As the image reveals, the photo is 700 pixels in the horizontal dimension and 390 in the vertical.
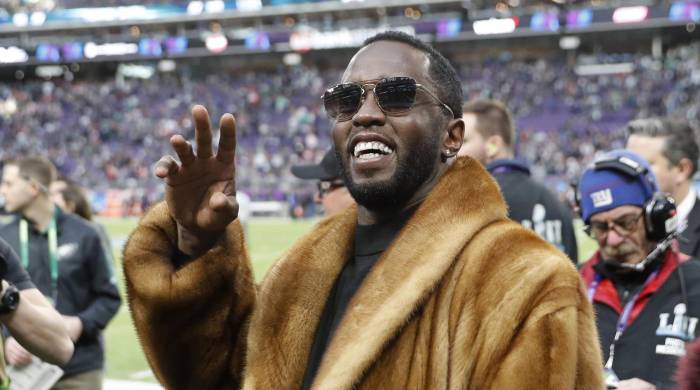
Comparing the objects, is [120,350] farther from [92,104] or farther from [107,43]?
[107,43]

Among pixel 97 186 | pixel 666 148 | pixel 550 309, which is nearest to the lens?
pixel 550 309

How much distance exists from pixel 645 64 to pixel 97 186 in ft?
77.0

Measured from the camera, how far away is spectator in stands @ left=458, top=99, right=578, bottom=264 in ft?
12.4

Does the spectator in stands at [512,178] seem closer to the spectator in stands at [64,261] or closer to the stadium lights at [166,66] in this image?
the spectator in stands at [64,261]

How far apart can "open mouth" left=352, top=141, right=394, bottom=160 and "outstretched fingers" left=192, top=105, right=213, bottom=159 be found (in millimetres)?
362

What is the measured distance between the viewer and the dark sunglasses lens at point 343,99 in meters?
1.85

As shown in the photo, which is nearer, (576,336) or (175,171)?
(576,336)

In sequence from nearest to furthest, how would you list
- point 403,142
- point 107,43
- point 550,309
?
point 550,309 < point 403,142 < point 107,43

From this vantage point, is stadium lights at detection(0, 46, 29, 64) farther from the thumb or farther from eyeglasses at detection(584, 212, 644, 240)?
the thumb

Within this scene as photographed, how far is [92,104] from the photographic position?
41.8 meters

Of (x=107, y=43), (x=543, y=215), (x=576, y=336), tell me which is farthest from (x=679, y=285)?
(x=107, y=43)

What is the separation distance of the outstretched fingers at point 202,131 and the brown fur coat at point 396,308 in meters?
0.25

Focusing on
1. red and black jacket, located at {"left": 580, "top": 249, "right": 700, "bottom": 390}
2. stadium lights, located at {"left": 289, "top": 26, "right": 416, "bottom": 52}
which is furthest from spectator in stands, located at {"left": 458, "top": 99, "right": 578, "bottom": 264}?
stadium lights, located at {"left": 289, "top": 26, "right": 416, "bottom": 52}

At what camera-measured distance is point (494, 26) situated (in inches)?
1437
